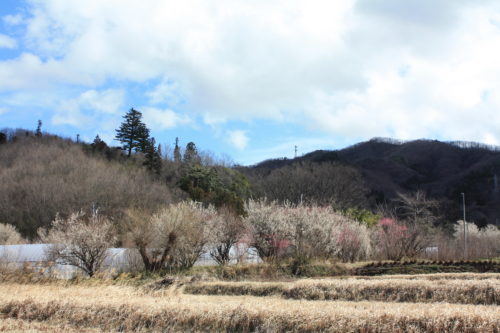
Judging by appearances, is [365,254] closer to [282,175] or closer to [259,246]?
[259,246]

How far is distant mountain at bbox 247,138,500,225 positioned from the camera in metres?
82.8

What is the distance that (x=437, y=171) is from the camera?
11088 cm

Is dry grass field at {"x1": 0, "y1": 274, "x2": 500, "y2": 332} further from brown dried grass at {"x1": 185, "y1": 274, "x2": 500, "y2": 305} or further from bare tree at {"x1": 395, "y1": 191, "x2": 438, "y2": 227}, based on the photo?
bare tree at {"x1": 395, "y1": 191, "x2": 438, "y2": 227}

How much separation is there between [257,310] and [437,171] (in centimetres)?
10877

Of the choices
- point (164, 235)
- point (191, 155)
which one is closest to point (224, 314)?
point (164, 235)

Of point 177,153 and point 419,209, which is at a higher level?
point 177,153

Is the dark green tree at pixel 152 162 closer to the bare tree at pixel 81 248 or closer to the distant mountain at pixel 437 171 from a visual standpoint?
the distant mountain at pixel 437 171

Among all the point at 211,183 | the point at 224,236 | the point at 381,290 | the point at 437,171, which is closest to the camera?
the point at 381,290

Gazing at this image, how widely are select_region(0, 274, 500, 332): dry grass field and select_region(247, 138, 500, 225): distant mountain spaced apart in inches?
2279

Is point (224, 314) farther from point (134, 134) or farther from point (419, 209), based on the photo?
point (134, 134)

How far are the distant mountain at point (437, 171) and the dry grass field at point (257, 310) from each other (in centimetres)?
5788

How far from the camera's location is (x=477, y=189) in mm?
88562

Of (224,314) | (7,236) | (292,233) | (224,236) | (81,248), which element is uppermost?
(292,233)

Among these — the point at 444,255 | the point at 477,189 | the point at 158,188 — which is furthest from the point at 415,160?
the point at 444,255
